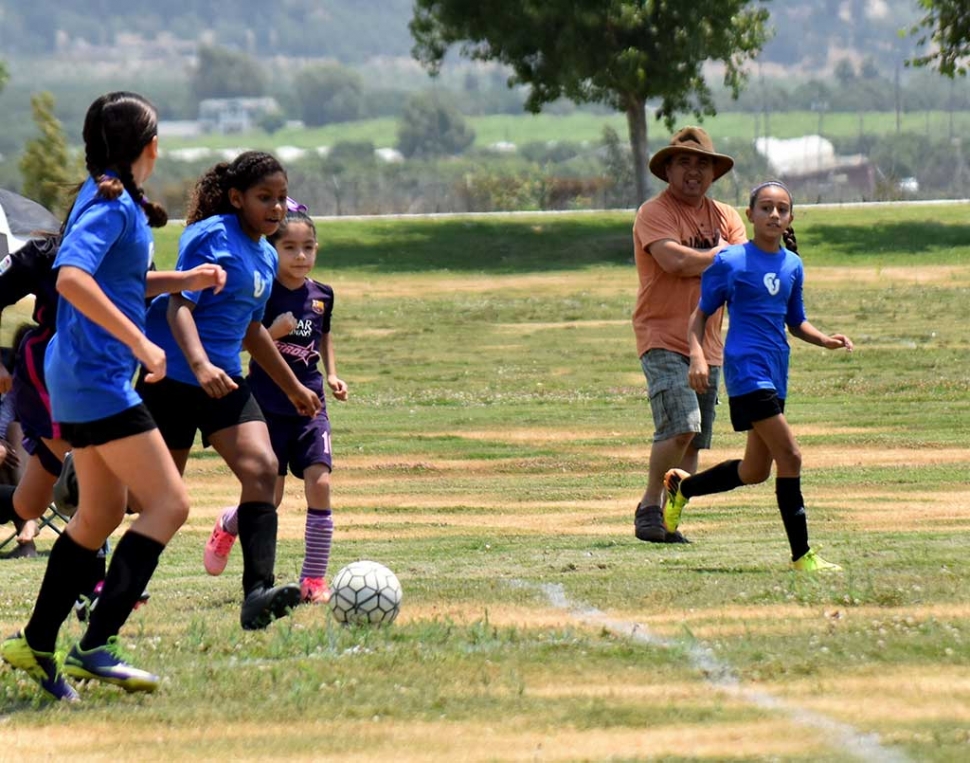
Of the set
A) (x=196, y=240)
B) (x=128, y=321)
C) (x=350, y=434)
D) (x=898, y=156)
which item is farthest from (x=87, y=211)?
(x=898, y=156)

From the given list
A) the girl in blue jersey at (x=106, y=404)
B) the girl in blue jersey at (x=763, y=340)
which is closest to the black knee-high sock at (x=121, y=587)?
the girl in blue jersey at (x=106, y=404)

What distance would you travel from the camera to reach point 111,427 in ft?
19.2

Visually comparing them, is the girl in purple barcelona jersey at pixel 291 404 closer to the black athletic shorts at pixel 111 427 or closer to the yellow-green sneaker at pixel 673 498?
the yellow-green sneaker at pixel 673 498

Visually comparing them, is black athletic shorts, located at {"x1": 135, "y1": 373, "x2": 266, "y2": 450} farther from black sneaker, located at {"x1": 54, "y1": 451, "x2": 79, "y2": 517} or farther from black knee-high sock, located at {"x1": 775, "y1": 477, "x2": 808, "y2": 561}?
black knee-high sock, located at {"x1": 775, "y1": 477, "x2": 808, "y2": 561}

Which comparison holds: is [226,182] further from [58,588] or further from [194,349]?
[58,588]

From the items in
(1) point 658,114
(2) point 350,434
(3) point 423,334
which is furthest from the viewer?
(1) point 658,114

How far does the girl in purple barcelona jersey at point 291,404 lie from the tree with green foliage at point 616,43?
113 ft

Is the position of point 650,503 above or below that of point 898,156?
above

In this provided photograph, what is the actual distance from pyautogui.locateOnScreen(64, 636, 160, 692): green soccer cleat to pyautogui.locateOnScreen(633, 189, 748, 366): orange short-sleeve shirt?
4559 millimetres

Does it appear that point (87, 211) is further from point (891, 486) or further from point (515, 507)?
point (891, 486)

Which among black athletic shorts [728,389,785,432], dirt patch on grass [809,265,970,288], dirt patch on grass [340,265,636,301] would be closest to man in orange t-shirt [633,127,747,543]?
black athletic shorts [728,389,785,432]

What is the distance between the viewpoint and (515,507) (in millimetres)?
13273

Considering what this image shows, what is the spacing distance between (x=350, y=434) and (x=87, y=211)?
1198cm

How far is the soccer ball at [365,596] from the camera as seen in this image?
721cm
